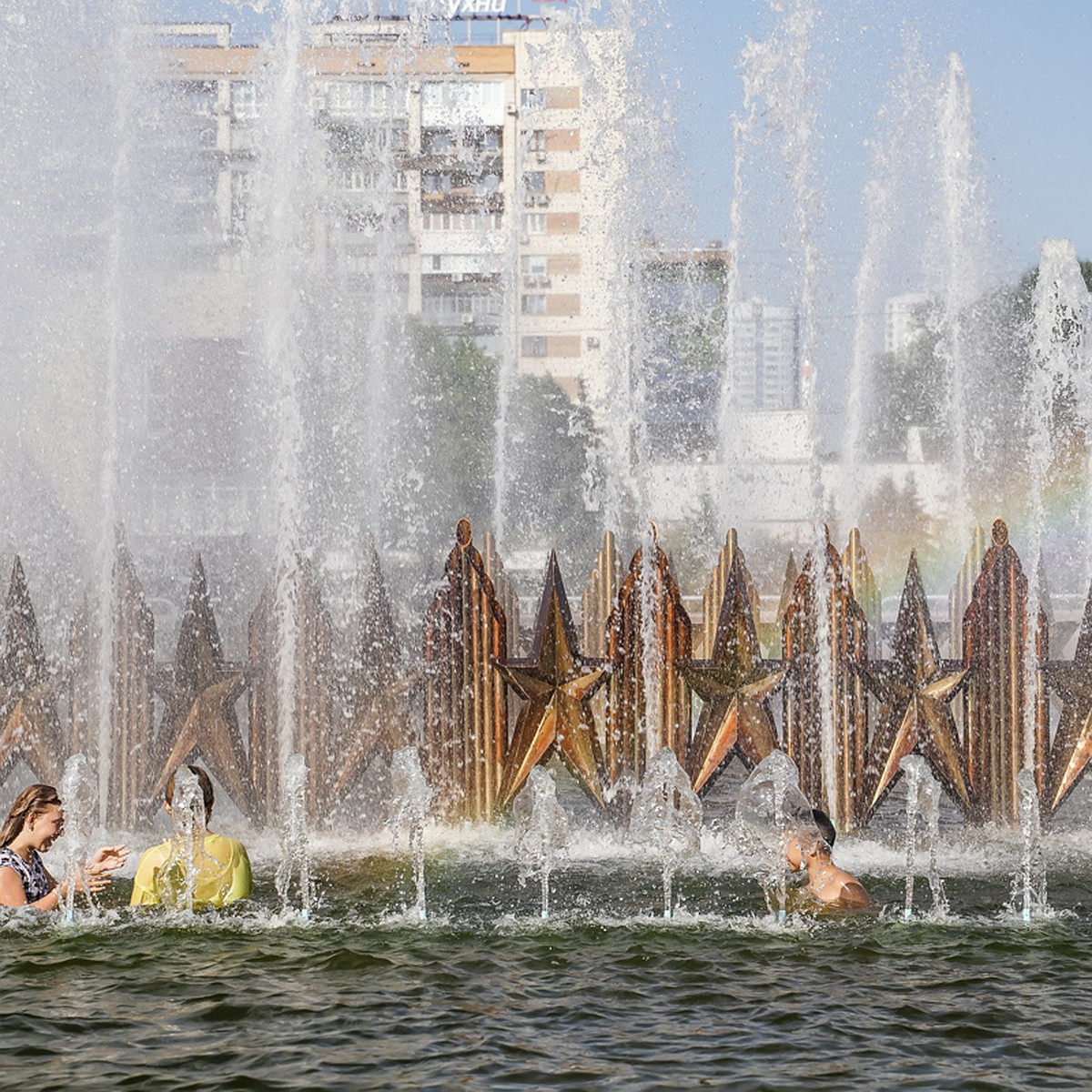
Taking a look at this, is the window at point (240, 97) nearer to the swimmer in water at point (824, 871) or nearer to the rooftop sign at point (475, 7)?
the rooftop sign at point (475, 7)

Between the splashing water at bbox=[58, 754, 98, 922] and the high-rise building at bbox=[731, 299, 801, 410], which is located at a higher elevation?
the high-rise building at bbox=[731, 299, 801, 410]

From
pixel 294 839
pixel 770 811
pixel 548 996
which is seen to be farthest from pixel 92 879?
pixel 770 811

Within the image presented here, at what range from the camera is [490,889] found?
9.88 metres

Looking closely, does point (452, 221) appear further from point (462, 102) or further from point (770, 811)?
point (770, 811)

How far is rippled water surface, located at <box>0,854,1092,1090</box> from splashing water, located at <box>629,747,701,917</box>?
109 cm

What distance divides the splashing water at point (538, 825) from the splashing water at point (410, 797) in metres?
0.62

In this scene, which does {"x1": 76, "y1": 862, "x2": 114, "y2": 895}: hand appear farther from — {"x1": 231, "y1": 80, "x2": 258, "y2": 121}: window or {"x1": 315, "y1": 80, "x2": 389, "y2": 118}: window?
{"x1": 231, "y1": 80, "x2": 258, "y2": 121}: window

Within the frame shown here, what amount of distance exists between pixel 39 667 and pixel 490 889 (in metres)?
3.73

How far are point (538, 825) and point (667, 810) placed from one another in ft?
3.07

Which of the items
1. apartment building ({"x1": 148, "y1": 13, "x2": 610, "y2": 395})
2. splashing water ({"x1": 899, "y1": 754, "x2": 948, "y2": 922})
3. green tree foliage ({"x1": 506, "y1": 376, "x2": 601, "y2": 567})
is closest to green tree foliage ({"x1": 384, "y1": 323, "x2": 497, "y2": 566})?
green tree foliage ({"x1": 506, "y1": 376, "x2": 601, "y2": 567})

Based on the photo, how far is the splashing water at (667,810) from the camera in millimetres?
10906

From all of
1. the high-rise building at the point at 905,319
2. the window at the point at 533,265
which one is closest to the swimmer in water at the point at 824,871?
the high-rise building at the point at 905,319

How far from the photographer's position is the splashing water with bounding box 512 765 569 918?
34.0 feet

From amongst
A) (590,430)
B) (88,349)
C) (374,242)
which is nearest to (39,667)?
(88,349)
